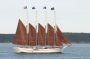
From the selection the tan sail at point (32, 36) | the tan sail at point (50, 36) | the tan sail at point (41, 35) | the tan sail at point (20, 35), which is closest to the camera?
the tan sail at point (20, 35)

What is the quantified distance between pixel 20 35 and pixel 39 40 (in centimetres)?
445

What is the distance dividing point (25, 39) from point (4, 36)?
97085mm

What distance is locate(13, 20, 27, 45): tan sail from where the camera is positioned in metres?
95.9

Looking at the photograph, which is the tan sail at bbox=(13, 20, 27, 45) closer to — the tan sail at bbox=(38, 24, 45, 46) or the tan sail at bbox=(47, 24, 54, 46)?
the tan sail at bbox=(38, 24, 45, 46)

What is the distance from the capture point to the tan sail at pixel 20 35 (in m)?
95.9

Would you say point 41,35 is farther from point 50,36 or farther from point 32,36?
point 50,36

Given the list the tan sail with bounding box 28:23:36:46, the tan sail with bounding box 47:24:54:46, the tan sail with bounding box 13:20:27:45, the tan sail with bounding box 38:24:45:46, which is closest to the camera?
the tan sail with bounding box 13:20:27:45

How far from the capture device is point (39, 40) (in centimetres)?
10044

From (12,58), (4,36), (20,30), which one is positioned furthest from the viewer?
(4,36)

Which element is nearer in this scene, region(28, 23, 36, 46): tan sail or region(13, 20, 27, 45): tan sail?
region(13, 20, 27, 45): tan sail

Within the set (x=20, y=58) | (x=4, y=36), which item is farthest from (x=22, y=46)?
(x=4, y=36)

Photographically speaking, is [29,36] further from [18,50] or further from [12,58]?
[12,58]

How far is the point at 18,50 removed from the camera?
102 m

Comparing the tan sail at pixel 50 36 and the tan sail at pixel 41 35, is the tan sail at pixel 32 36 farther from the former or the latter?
the tan sail at pixel 50 36
